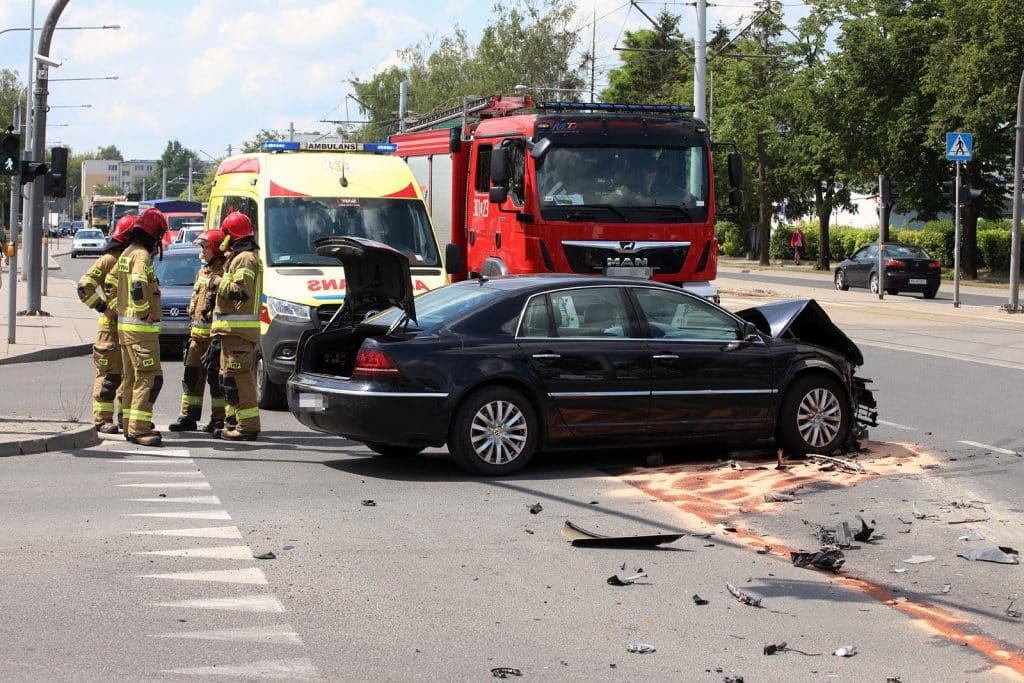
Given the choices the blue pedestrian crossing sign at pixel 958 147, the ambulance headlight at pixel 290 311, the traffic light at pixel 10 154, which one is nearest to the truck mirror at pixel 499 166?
the ambulance headlight at pixel 290 311

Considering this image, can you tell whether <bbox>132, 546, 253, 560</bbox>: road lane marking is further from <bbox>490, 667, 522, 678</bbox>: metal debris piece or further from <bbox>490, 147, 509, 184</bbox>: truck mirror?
<bbox>490, 147, 509, 184</bbox>: truck mirror

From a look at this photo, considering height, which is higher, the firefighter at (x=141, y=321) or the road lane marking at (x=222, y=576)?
the firefighter at (x=141, y=321)

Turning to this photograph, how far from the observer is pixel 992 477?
400 inches

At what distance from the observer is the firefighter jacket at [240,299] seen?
11492 mm

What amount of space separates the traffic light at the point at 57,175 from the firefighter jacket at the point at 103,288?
1126cm

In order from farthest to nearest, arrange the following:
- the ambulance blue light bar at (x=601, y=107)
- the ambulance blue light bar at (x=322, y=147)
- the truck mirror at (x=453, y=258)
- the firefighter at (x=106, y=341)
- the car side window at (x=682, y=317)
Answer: the ambulance blue light bar at (x=601, y=107)
the ambulance blue light bar at (x=322, y=147)
the truck mirror at (x=453, y=258)
the firefighter at (x=106, y=341)
the car side window at (x=682, y=317)

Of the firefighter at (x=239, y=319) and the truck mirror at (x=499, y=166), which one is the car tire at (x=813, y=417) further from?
the truck mirror at (x=499, y=166)

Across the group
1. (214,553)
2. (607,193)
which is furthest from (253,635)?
(607,193)

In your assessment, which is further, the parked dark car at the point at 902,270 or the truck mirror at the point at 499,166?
the parked dark car at the point at 902,270

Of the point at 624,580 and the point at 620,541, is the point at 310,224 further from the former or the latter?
the point at 624,580

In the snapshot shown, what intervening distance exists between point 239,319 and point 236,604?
538 centimetres

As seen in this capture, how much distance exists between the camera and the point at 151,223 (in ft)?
38.2

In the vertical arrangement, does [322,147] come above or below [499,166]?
above

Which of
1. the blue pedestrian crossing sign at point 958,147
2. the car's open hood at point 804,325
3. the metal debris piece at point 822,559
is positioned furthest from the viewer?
the blue pedestrian crossing sign at point 958,147
